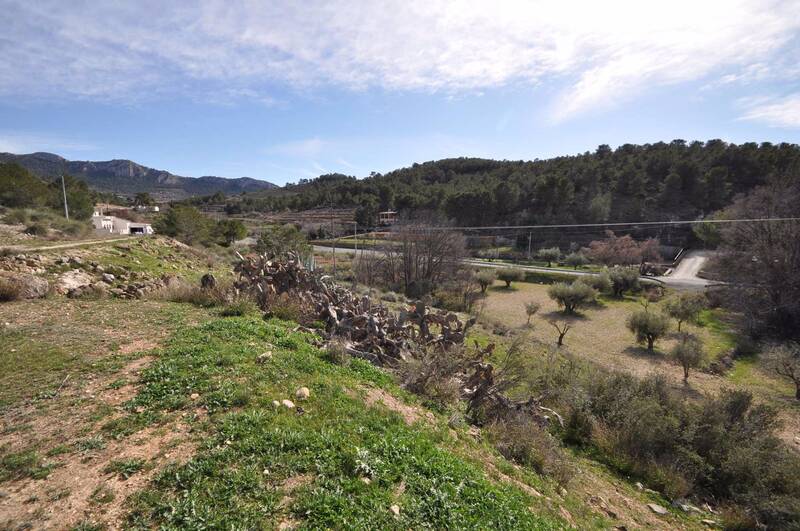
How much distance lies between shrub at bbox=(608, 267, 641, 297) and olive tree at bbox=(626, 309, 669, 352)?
45.6 feet

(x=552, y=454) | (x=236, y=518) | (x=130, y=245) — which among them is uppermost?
(x=130, y=245)

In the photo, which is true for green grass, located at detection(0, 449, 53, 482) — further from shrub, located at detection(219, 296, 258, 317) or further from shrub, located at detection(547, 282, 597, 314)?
shrub, located at detection(547, 282, 597, 314)

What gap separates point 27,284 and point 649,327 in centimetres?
2667

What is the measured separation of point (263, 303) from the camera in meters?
10.0

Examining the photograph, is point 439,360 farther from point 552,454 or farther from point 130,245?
point 130,245

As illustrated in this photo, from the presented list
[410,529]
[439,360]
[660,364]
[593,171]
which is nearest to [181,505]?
[410,529]

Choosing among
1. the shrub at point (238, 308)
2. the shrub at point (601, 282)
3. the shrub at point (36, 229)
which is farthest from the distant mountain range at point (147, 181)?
the shrub at point (238, 308)

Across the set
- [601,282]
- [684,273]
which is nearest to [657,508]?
[601,282]

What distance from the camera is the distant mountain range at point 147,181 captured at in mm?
107125

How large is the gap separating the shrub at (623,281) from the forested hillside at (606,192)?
22.5 metres

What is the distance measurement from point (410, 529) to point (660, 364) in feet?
65.3

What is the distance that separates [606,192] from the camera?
58.2 meters

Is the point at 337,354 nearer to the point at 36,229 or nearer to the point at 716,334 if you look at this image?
the point at 36,229

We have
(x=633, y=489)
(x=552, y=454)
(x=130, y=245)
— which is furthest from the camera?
(x=130, y=245)
